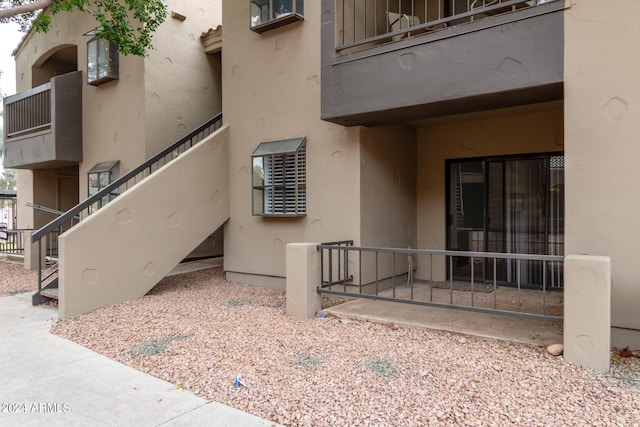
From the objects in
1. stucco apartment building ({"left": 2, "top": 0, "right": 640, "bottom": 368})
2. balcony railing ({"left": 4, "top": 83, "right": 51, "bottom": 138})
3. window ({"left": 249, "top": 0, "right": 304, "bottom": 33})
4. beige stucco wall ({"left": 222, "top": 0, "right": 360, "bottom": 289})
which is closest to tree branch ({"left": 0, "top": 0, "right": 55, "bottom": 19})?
stucco apartment building ({"left": 2, "top": 0, "right": 640, "bottom": 368})

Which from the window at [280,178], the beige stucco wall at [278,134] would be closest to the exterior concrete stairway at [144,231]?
the beige stucco wall at [278,134]

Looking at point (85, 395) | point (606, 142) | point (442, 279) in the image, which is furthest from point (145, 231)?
point (606, 142)

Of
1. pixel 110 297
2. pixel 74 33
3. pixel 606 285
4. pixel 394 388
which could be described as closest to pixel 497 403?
pixel 394 388

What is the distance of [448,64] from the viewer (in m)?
4.82

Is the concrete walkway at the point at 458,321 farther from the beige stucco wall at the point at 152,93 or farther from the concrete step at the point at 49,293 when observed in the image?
the beige stucco wall at the point at 152,93

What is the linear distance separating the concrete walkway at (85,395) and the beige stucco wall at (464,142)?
532cm

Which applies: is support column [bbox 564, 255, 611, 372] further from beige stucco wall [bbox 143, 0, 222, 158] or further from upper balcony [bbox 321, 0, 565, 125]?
beige stucco wall [bbox 143, 0, 222, 158]

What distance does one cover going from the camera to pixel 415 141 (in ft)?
25.4

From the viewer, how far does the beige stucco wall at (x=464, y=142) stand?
21.6 feet

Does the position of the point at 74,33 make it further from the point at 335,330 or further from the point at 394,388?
the point at 394,388

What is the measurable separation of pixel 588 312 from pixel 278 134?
5230mm

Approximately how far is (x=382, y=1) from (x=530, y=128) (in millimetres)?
3177

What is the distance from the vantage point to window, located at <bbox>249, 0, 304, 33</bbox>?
6812mm

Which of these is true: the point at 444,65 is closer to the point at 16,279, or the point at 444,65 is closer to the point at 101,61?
the point at 101,61
